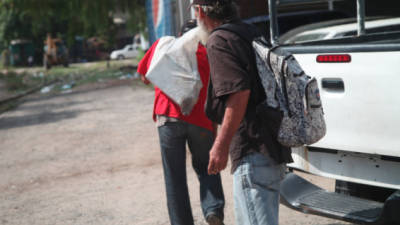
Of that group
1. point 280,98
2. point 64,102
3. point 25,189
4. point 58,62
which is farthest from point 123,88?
point 58,62

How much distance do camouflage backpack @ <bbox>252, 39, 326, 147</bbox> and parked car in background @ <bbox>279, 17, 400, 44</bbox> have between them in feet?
11.7

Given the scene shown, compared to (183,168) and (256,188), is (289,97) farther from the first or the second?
(183,168)

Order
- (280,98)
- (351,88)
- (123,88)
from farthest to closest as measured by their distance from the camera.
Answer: (123,88), (351,88), (280,98)

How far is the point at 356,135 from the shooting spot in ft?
10.8

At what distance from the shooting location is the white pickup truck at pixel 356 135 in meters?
3.07

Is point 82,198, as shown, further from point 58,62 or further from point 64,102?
point 58,62

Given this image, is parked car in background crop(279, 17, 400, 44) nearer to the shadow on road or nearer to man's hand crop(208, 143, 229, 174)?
man's hand crop(208, 143, 229, 174)

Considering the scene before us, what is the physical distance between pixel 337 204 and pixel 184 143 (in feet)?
4.13

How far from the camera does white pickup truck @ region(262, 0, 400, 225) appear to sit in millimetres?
3070

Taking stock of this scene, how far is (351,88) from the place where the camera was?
128 inches

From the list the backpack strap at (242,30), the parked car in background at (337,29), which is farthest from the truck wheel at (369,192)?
the parked car in background at (337,29)

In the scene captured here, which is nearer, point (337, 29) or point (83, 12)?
point (337, 29)

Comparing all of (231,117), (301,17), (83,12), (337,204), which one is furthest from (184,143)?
(83,12)

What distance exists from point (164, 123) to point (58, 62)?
122ft
